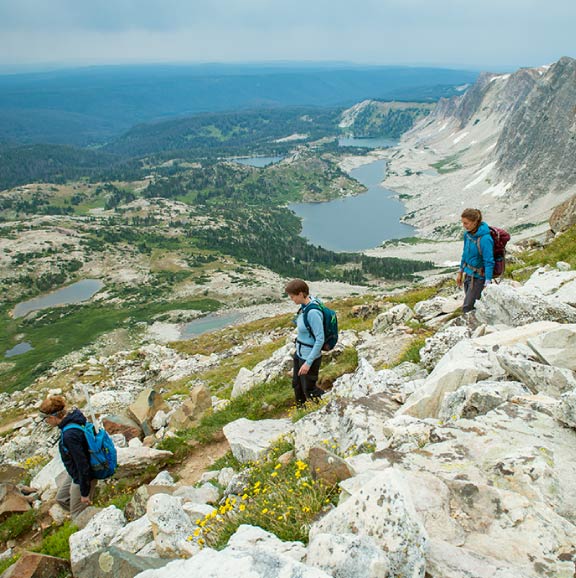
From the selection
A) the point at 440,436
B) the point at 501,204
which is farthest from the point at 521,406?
the point at 501,204

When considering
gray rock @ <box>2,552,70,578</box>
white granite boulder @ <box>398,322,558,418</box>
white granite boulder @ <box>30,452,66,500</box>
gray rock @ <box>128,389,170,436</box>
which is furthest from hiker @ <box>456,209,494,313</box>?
white granite boulder @ <box>30,452,66,500</box>

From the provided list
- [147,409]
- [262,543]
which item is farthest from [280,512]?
[147,409]

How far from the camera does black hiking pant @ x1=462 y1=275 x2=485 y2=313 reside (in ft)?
41.1

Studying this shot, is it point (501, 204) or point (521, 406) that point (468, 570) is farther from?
point (501, 204)

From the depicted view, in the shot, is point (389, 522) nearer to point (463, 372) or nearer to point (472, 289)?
point (463, 372)

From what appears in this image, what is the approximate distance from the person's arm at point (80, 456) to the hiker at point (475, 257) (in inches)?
412

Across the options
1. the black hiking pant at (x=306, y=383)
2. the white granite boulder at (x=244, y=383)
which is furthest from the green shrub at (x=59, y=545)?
the white granite boulder at (x=244, y=383)

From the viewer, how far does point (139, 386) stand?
100 feet

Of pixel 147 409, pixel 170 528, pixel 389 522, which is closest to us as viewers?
pixel 389 522

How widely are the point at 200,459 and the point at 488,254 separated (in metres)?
10.00

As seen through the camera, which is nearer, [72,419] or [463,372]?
[463,372]

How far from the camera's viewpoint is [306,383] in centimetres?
1122

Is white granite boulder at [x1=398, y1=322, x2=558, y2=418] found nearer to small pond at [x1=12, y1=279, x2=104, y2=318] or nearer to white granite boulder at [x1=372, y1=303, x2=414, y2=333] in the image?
white granite boulder at [x1=372, y1=303, x2=414, y2=333]

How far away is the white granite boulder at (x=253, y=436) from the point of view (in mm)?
9871
